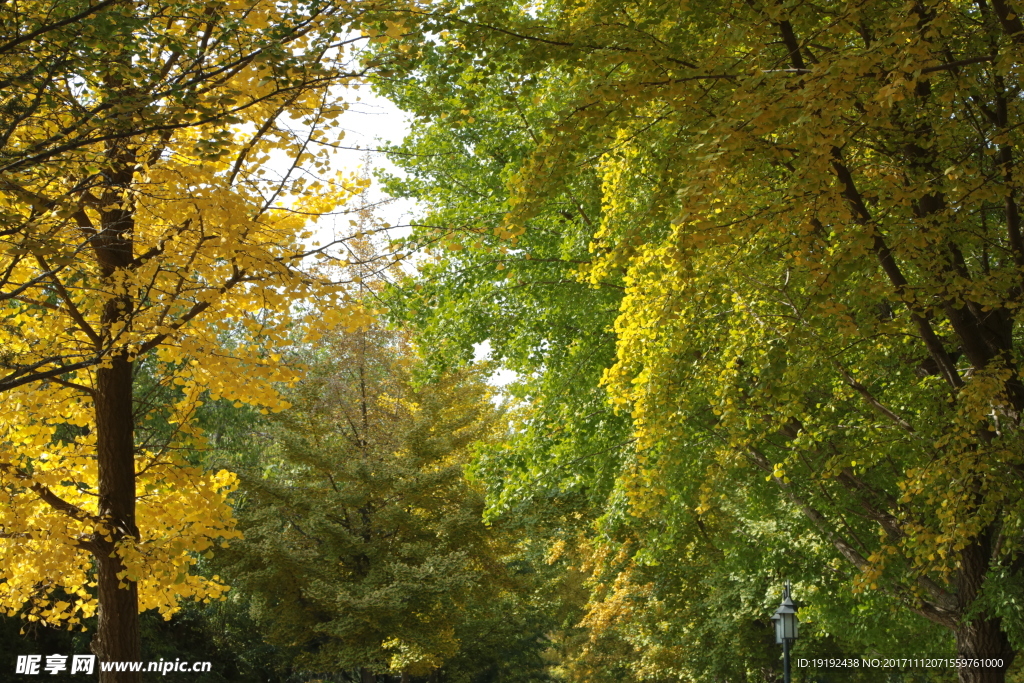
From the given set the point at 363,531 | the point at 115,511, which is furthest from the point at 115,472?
the point at 363,531

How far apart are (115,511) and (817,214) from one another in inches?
201

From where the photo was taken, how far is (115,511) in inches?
255

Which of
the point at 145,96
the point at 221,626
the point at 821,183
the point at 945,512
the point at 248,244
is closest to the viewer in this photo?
the point at 145,96

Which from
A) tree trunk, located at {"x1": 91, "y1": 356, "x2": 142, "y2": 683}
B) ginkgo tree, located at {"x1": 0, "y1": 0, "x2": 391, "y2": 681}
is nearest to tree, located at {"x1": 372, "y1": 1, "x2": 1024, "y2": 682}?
ginkgo tree, located at {"x1": 0, "y1": 0, "x2": 391, "y2": 681}

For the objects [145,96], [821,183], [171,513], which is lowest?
[171,513]

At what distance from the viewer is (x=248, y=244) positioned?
542cm

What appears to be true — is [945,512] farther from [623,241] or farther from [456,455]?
[456,455]

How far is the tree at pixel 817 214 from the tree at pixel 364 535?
7707mm

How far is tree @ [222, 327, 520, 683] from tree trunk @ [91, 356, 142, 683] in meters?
8.03

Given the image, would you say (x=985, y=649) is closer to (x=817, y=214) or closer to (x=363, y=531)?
(x=817, y=214)

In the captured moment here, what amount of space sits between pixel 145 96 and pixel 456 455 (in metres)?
14.2

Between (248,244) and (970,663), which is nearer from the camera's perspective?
(248,244)

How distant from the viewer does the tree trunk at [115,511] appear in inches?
251

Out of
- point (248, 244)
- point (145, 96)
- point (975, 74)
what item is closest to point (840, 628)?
point (975, 74)
